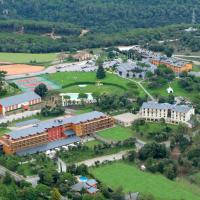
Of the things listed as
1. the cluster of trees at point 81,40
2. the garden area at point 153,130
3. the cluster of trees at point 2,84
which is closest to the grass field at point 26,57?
the cluster of trees at point 81,40

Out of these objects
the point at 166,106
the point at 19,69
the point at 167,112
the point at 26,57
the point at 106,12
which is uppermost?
the point at 166,106

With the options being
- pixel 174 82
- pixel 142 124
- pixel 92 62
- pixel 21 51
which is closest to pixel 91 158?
pixel 142 124

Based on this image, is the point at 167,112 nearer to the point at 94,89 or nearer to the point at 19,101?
the point at 94,89

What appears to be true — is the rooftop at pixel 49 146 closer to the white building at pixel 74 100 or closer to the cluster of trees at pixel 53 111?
the cluster of trees at pixel 53 111

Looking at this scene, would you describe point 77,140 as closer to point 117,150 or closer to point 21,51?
point 117,150

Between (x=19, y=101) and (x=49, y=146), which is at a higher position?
(x=19, y=101)

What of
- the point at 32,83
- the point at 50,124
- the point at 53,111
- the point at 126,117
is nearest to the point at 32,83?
the point at 32,83

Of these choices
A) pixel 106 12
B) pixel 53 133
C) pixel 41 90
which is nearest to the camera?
pixel 53 133

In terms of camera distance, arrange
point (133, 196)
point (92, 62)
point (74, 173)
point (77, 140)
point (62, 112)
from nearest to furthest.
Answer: point (133, 196)
point (74, 173)
point (77, 140)
point (62, 112)
point (92, 62)
